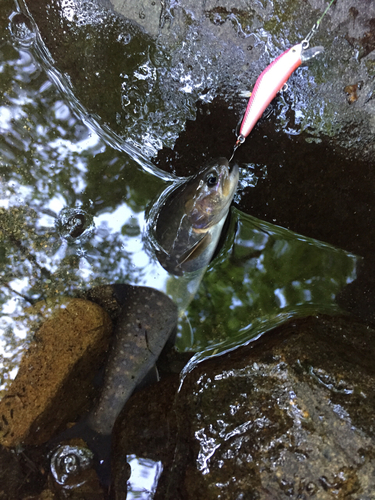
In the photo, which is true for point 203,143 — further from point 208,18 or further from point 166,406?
point 166,406

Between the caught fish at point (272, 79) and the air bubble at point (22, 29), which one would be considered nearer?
the caught fish at point (272, 79)

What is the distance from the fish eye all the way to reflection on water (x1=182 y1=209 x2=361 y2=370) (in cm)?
40

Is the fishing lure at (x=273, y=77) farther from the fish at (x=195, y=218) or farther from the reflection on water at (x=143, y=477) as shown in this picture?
the reflection on water at (x=143, y=477)

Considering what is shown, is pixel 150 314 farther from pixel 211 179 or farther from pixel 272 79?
pixel 272 79

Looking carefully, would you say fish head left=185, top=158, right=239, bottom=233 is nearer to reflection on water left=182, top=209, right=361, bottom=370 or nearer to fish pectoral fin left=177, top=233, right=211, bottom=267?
fish pectoral fin left=177, top=233, right=211, bottom=267

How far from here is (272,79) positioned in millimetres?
2418

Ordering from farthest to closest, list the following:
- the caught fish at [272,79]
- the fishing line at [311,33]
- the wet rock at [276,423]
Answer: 1. the fishing line at [311,33]
2. the caught fish at [272,79]
3. the wet rock at [276,423]

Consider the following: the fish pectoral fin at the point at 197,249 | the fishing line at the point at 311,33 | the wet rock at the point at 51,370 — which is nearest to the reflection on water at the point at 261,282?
the fish pectoral fin at the point at 197,249

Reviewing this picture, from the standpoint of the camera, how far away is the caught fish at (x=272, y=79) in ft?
7.90

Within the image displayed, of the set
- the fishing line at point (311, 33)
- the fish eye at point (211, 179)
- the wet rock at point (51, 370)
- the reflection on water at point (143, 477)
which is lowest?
the reflection on water at point (143, 477)

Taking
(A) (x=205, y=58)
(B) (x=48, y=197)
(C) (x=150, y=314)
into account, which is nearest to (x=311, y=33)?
(A) (x=205, y=58)

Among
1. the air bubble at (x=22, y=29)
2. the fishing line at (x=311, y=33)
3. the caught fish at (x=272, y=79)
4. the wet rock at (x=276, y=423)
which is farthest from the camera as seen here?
the air bubble at (x=22, y=29)

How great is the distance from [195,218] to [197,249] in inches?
10.8

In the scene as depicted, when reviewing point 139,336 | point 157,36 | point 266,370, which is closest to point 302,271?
point 266,370
